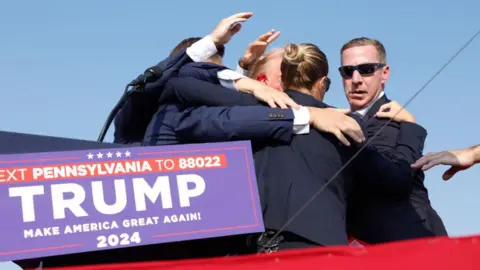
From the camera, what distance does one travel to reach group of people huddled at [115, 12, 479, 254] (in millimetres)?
3002

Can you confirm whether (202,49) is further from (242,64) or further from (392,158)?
(392,158)

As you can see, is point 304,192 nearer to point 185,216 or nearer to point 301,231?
point 301,231

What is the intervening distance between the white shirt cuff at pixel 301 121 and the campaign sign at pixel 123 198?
193 mm

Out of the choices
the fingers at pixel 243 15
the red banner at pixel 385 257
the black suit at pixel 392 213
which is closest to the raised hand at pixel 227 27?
the fingers at pixel 243 15

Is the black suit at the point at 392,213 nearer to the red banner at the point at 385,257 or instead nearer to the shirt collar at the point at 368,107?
the shirt collar at the point at 368,107

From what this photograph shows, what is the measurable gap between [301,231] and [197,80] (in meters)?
0.81

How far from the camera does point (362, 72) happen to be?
3.87 meters

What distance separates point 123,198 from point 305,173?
2.20 feet

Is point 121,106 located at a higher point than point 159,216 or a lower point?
higher

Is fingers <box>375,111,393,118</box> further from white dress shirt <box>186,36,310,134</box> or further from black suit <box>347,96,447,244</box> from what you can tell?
white dress shirt <box>186,36,310,134</box>

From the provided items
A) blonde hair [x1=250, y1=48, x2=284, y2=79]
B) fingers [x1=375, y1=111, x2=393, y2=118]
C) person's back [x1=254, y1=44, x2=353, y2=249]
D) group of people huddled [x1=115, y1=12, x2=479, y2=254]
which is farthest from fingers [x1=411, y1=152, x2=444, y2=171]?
blonde hair [x1=250, y1=48, x2=284, y2=79]

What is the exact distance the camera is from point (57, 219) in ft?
9.21

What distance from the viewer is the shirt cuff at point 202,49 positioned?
354 centimetres

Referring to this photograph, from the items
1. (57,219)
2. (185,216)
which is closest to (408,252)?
(185,216)
